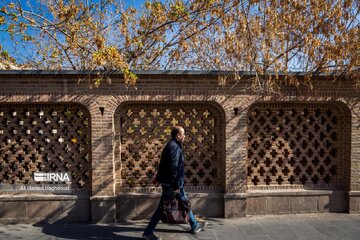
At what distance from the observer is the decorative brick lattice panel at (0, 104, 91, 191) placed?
4.98m

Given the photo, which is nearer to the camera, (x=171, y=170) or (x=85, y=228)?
(x=171, y=170)

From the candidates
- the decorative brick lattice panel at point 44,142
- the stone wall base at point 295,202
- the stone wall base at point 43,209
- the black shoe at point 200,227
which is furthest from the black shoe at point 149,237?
the stone wall base at point 295,202

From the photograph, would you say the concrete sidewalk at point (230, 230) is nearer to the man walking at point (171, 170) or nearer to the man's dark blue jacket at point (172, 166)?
the man walking at point (171, 170)

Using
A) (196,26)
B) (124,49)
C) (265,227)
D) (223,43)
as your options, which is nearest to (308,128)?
(265,227)

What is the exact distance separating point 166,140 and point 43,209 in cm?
264

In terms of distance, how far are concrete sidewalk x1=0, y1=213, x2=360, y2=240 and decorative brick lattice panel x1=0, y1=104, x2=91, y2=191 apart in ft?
2.74

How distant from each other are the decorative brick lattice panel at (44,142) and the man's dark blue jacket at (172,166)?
179 cm

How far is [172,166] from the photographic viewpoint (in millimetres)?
3855

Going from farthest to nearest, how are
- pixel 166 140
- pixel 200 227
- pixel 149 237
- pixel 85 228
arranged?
pixel 166 140 → pixel 85 228 → pixel 200 227 → pixel 149 237

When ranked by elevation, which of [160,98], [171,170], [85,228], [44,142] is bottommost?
[85,228]

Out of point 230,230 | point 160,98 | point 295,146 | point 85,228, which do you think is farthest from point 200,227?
point 295,146

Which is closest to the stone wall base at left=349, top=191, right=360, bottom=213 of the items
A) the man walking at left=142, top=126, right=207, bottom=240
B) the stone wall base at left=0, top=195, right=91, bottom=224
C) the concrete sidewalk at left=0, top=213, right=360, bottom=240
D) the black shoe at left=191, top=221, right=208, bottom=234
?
the concrete sidewalk at left=0, top=213, right=360, bottom=240

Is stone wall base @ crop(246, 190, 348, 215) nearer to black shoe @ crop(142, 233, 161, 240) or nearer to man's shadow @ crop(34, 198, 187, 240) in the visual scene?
man's shadow @ crop(34, 198, 187, 240)

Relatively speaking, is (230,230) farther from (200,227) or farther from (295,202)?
(295,202)
